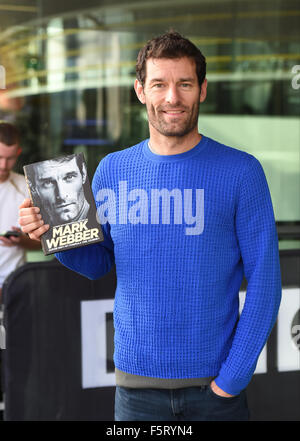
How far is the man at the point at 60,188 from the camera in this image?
157 cm

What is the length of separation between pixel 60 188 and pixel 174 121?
0.36m

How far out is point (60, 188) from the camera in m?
1.57

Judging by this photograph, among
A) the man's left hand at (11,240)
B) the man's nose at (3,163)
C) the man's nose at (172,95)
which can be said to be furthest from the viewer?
the man's nose at (3,163)

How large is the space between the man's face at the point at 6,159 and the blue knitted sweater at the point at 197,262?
6.10 feet

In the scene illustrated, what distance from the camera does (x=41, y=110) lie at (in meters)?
4.75

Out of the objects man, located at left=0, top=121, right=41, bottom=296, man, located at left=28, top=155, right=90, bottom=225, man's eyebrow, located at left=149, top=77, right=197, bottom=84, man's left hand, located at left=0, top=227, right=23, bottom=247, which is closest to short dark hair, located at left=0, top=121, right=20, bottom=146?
man, located at left=0, top=121, right=41, bottom=296

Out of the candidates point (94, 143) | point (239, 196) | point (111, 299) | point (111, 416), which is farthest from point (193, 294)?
point (94, 143)

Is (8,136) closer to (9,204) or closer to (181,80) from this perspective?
(9,204)

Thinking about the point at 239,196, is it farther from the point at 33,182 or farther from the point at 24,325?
the point at 24,325

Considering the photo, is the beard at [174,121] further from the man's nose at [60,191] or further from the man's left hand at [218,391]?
the man's left hand at [218,391]

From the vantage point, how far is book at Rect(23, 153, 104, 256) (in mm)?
1563

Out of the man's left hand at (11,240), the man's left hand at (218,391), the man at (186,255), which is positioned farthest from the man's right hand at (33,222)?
the man's left hand at (11,240)

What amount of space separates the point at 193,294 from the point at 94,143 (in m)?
3.41
